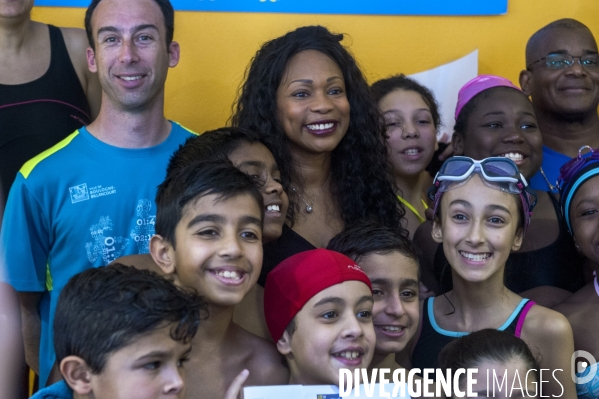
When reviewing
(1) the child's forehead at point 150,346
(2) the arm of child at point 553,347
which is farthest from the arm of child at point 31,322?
(2) the arm of child at point 553,347

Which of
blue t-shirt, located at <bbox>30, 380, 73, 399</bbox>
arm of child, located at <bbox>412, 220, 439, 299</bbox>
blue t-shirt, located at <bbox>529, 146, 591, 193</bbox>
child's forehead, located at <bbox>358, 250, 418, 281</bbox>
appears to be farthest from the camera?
blue t-shirt, located at <bbox>529, 146, 591, 193</bbox>

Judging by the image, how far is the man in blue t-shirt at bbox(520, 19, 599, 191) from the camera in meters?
4.21

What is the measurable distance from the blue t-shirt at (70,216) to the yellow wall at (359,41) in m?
1.31

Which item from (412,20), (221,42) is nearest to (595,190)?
(412,20)

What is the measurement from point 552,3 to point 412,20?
82cm

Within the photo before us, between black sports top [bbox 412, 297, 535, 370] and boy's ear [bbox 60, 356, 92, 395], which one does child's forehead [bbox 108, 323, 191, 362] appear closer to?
boy's ear [bbox 60, 356, 92, 395]

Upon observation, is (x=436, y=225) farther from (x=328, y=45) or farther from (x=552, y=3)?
(x=552, y=3)

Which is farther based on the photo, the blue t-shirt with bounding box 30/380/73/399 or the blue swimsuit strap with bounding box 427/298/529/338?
the blue swimsuit strap with bounding box 427/298/529/338

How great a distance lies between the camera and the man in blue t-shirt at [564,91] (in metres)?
4.21

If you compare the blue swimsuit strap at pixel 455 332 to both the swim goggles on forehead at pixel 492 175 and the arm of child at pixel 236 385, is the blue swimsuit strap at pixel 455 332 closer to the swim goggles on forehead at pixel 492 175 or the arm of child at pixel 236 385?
the swim goggles on forehead at pixel 492 175

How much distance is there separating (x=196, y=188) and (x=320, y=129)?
83 centimetres

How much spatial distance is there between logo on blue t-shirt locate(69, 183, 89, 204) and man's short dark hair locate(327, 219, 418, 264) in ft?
3.07

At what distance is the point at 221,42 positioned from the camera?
441cm

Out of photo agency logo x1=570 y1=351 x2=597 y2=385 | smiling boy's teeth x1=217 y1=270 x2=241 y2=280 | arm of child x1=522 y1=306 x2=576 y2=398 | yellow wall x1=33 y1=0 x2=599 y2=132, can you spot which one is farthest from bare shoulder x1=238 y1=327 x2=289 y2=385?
yellow wall x1=33 y1=0 x2=599 y2=132
